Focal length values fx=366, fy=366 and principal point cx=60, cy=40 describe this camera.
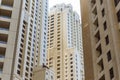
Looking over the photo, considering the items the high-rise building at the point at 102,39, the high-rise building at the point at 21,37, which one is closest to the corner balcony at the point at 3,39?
the high-rise building at the point at 21,37

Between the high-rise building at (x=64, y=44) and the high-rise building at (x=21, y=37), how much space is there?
872 inches

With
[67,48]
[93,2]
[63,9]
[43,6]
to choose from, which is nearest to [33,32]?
[43,6]

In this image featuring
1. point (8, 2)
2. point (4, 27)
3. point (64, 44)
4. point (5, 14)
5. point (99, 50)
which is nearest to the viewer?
point (4, 27)

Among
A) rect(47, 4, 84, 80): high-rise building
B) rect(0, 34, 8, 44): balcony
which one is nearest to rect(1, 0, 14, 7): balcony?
rect(0, 34, 8, 44): balcony

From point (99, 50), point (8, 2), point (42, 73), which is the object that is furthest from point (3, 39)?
point (42, 73)

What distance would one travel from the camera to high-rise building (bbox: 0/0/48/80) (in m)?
28.3

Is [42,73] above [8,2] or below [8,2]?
above

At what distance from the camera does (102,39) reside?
123 feet

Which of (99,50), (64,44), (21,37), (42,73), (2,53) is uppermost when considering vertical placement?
(64,44)

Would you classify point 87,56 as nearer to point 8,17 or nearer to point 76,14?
point 8,17

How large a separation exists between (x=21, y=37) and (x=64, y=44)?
6542cm

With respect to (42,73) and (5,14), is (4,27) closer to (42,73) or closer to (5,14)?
(5,14)

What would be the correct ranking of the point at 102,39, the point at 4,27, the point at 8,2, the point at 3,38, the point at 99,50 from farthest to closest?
the point at 99,50 < the point at 102,39 < the point at 8,2 < the point at 4,27 < the point at 3,38

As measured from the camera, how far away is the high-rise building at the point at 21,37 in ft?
93.0
